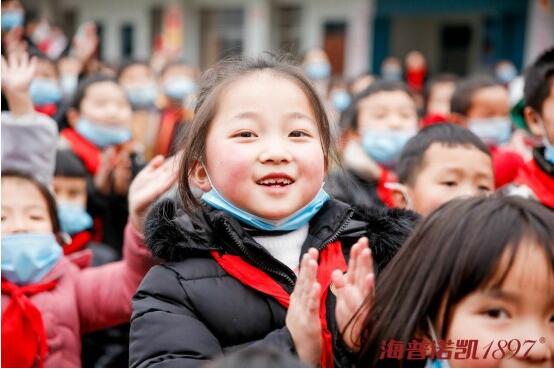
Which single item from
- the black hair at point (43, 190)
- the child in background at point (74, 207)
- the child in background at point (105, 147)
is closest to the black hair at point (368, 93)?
the child in background at point (105, 147)

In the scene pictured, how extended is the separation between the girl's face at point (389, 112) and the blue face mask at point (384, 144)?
35mm

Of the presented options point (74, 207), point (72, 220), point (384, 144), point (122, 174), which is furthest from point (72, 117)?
point (384, 144)

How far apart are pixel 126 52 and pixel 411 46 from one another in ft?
25.0

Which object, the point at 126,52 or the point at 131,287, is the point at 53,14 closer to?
the point at 126,52

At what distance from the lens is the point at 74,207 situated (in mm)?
2936

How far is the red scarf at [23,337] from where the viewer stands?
196 cm

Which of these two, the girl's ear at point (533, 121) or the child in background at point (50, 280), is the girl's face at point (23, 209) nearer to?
the child in background at point (50, 280)

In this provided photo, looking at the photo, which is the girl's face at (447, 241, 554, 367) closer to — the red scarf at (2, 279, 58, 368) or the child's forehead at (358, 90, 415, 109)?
the red scarf at (2, 279, 58, 368)

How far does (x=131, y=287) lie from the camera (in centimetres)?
206

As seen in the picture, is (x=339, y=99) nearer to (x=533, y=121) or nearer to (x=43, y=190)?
(x=533, y=121)

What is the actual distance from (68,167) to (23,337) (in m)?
1.28

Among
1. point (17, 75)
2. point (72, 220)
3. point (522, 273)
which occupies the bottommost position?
point (72, 220)

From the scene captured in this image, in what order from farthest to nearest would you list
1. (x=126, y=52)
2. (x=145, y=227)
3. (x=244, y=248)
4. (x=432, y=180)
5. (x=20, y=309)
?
(x=126, y=52) < (x=432, y=180) < (x=20, y=309) < (x=145, y=227) < (x=244, y=248)

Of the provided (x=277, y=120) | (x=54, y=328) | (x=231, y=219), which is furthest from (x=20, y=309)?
(x=277, y=120)
